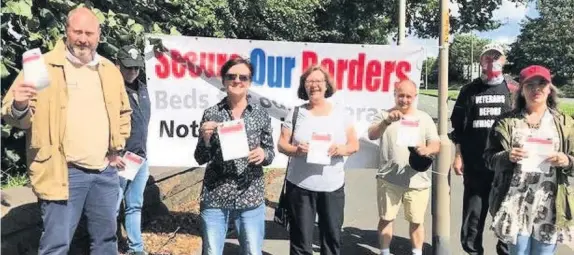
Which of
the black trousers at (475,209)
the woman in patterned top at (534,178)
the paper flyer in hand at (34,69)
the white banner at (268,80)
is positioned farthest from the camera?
the white banner at (268,80)

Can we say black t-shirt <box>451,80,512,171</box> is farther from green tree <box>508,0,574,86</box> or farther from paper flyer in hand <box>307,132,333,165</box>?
green tree <box>508,0,574,86</box>

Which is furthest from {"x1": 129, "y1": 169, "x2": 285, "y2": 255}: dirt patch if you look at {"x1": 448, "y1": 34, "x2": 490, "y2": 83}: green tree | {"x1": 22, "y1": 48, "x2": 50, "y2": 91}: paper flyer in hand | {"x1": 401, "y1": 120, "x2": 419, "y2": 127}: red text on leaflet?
{"x1": 448, "y1": 34, "x2": 490, "y2": 83}: green tree

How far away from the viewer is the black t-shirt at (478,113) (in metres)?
5.01

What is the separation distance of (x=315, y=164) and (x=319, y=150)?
0.18 meters

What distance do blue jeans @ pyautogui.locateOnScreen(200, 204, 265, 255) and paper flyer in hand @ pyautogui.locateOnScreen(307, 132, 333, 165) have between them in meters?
0.49

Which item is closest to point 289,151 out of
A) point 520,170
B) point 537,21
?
point 520,170

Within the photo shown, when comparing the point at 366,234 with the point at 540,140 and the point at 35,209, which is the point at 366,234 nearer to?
the point at 540,140

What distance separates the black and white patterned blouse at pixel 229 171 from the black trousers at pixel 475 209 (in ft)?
6.76

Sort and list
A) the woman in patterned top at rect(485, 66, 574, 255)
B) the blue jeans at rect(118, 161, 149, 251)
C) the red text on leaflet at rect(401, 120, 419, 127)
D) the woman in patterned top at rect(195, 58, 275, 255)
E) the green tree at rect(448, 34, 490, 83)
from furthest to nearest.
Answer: the green tree at rect(448, 34, 490, 83)
the blue jeans at rect(118, 161, 149, 251)
the red text on leaflet at rect(401, 120, 419, 127)
the woman in patterned top at rect(485, 66, 574, 255)
the woman in patterned top at rect(195, 58, 275, 255)

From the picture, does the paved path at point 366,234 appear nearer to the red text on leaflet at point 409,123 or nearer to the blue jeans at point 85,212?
the red text on leaflet at point 409,123

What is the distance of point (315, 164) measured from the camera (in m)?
4.28

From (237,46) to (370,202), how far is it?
11.0 ft

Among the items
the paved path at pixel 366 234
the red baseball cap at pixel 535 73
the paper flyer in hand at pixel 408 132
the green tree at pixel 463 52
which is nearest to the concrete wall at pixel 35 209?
the paved path at pixel 366 234

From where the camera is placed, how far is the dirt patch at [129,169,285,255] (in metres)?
5.54
